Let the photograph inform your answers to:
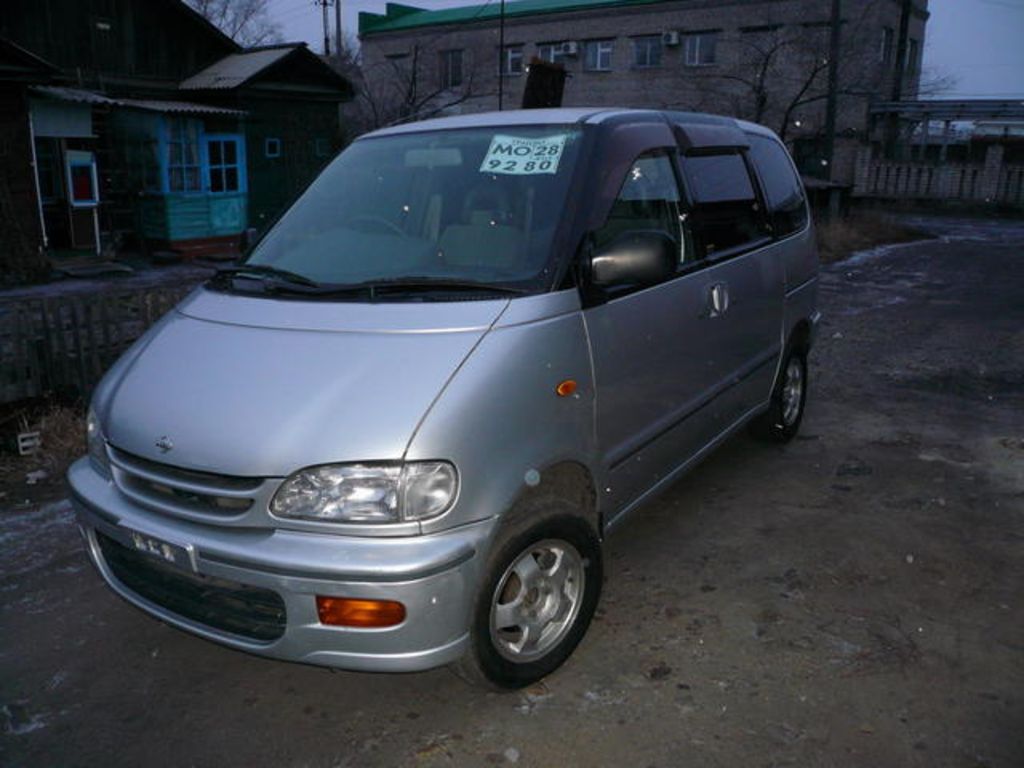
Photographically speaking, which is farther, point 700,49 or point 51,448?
point 700,49

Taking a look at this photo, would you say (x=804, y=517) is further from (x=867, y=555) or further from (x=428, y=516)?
(x=428, y=516)

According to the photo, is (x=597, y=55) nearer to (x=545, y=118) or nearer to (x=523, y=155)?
(x=545, y=118)

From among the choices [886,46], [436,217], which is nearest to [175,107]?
[436,217]

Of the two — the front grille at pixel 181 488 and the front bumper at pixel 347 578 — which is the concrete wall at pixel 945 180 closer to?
the front bumper at pixel 347 578

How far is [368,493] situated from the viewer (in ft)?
7.86

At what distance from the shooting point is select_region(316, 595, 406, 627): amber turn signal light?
94.6 inches

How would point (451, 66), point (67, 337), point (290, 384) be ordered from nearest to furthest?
point (290, 384), point (67, 337), point (451, 66)

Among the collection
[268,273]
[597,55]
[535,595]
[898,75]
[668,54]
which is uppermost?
[597,55]

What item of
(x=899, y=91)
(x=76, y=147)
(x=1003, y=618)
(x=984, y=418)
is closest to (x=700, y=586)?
(x=1003, y=618)

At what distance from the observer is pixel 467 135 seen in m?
3.65

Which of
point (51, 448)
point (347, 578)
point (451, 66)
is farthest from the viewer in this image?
point (451, 66)

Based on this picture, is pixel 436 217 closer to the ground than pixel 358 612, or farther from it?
farther from it

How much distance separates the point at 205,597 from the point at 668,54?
4023cm

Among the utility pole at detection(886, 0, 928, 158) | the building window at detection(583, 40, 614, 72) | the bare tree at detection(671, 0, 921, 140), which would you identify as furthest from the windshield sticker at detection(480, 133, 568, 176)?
the building window at detection(583, 40, 614, 72)
